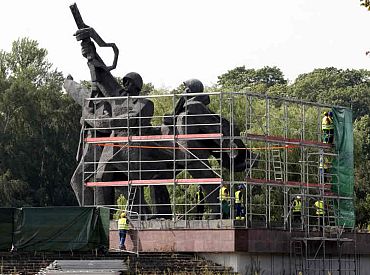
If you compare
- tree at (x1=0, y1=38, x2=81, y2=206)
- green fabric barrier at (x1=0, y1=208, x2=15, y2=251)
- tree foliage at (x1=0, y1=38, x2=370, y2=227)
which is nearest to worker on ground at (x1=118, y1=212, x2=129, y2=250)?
green fabric barrier at (x1=0, y1=208, x2=15, y2=251)

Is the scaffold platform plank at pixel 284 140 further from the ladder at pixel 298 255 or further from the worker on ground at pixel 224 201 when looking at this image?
the ladder at pixel 298 255

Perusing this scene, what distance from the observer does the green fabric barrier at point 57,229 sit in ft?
143

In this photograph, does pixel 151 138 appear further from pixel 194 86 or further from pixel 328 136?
pixel 328 136

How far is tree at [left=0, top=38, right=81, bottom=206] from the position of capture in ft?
260

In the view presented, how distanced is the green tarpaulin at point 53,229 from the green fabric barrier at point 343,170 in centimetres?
1013

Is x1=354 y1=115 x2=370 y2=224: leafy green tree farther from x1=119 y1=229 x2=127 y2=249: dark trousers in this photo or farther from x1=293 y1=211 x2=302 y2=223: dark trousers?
x1=119 y1=229 x2=127 y2=249: dark trousers

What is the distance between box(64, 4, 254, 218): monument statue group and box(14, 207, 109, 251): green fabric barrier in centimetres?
393

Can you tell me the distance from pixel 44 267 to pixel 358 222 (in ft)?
98.7

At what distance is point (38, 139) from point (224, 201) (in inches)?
1354

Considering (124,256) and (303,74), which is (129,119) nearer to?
(124,256)

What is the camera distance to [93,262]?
4125cm

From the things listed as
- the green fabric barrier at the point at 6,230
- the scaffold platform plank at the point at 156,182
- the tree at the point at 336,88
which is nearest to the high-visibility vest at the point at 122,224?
the scaffold platform plank at the point at 156,182

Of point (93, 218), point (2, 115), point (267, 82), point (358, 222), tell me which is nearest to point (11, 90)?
point (2, 115)

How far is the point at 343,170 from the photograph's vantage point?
166ft
